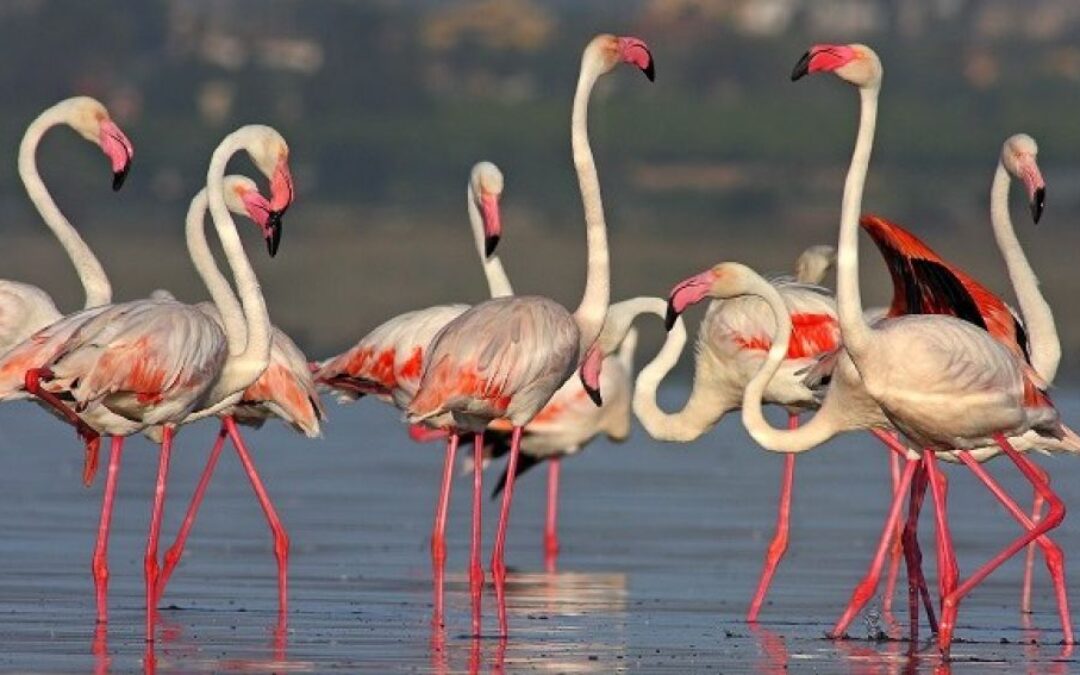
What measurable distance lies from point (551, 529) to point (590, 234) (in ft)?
9.63

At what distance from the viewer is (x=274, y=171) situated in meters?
11.8

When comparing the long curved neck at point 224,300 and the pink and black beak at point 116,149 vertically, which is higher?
the pink and black beak at point 116,149

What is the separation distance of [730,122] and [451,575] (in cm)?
3208

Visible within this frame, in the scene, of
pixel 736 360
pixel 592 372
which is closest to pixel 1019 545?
pixel 592 372

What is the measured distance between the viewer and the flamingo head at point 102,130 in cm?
1246

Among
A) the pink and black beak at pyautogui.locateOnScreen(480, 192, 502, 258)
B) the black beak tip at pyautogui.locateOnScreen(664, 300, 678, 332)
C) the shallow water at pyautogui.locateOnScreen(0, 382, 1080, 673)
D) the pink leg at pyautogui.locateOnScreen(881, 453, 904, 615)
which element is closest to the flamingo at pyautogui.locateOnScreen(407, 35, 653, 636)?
the pink and black beak at pyautogui.locateOnScreen(480, 192, 502, 258)

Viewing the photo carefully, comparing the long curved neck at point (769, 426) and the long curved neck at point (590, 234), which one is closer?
the long curved neck at point (769, 426)

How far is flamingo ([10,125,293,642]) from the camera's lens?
11.2m

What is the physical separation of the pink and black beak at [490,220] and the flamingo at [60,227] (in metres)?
1.37

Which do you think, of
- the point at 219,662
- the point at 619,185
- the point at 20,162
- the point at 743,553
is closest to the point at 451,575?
the point at 743,553

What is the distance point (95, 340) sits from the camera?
11.2 m

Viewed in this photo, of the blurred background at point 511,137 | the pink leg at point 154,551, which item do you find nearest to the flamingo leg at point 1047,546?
the pink leg at point 154,551

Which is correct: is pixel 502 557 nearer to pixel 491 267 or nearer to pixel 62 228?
pixel 491 267

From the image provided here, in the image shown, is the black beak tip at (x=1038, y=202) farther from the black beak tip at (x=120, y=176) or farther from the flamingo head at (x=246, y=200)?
the black beak tip at (x=120, y=176)
